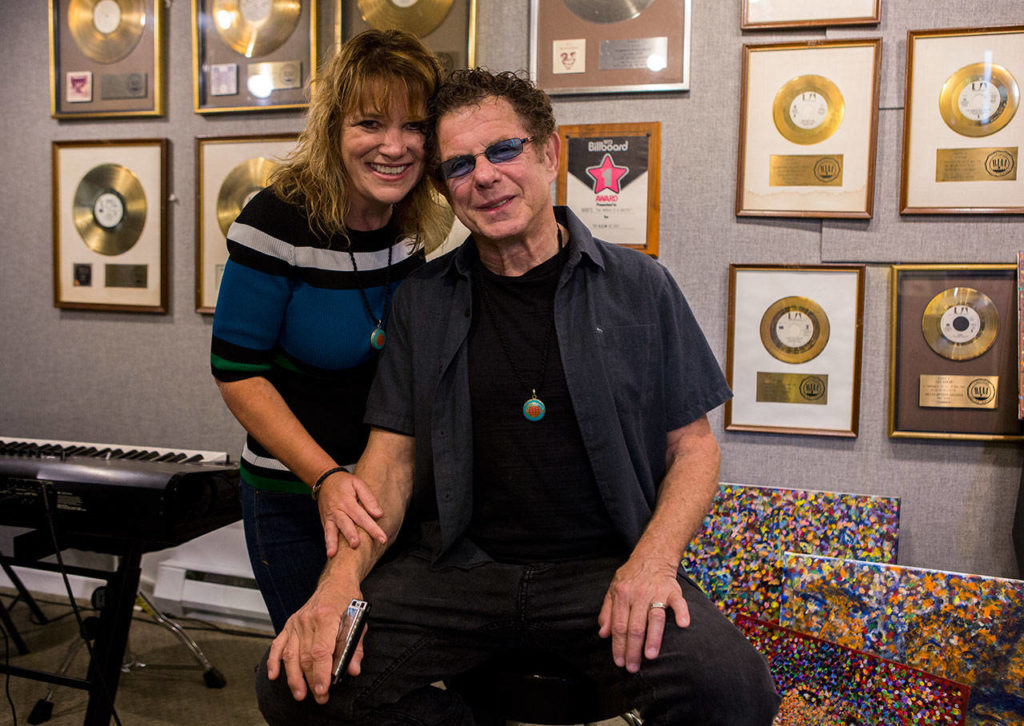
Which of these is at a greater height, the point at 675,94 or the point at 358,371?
the point at 675,94

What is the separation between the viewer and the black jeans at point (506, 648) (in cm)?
113

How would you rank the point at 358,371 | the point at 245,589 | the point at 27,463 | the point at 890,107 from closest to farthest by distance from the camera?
the point at 358,371 → the point at 27,463 → the point at 890,107 → the point at 245,589

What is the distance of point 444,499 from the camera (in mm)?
1400

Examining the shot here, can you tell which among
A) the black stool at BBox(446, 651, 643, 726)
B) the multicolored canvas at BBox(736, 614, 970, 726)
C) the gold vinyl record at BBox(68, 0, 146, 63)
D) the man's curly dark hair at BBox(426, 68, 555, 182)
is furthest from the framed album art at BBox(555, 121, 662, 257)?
the gold vinyl record at BBox(68, 0, 146, 63)

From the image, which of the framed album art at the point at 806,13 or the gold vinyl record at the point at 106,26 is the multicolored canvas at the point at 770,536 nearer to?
the framed album art at the point at 806,13

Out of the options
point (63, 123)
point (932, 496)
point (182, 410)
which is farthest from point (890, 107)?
point (63, 123)

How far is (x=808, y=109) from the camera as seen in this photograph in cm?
223

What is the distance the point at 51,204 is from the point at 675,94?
2352mm

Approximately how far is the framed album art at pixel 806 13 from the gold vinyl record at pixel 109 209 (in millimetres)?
2181

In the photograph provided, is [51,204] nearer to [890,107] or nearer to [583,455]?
[583,455]

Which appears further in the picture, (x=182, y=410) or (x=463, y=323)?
(x=182, y=410)

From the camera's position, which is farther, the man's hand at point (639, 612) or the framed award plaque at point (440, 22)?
the framed award plaque at point (440, 22)

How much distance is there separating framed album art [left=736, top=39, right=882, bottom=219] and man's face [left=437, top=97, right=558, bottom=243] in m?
1.09

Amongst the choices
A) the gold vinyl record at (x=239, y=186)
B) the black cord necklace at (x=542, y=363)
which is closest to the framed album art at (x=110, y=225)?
the gold vinyl record at (x=239, y=186)
